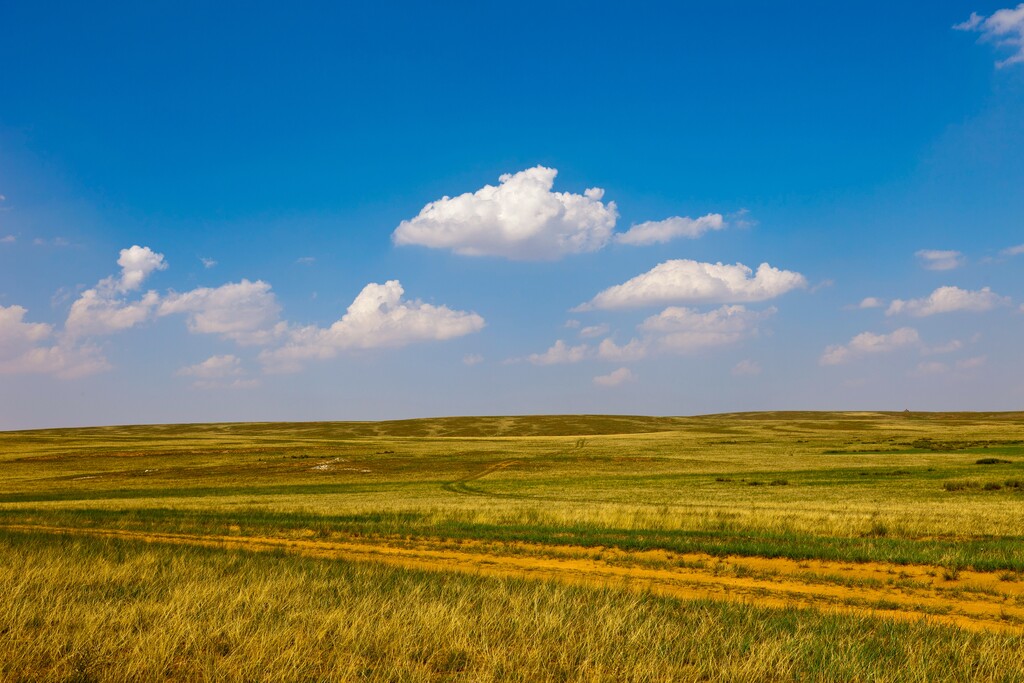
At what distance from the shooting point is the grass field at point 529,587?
7438 mm

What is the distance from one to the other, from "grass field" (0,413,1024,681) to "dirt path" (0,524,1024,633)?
3.8 inches

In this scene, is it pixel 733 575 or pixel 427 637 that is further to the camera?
pixel 733 575

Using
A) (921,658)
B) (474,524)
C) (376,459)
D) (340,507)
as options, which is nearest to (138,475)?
(376,459)

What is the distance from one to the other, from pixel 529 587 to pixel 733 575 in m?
6.19

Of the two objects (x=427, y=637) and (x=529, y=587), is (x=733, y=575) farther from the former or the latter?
(x=427, y=637)

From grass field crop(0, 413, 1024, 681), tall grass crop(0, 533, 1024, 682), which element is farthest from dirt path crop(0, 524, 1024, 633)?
tall grass crop(0, 533, 1024, 682)

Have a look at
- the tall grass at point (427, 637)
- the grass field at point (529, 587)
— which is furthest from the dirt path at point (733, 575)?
the tall grass at point (427, 637)

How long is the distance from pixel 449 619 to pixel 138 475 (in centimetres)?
6430

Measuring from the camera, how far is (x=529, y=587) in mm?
12359

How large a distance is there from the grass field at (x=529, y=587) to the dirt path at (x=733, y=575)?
0.31 ft

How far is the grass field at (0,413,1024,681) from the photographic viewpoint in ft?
24.4

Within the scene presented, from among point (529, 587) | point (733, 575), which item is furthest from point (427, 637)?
point (733, 575)

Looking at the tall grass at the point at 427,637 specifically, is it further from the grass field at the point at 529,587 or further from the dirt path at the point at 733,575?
the dirt path at the point at 733,575

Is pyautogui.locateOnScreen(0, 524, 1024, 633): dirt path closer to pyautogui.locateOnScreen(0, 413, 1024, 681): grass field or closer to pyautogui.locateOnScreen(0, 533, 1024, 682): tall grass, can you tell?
pyautogui.locateOnScreen(0, 413, 1024, 681): grass field
